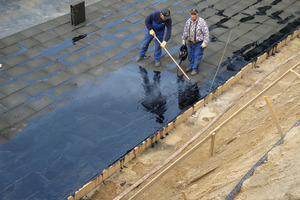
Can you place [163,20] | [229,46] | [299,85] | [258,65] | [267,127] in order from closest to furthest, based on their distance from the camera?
[267,127] → [299,85] → [163,20] → [258,65] → [229,46]

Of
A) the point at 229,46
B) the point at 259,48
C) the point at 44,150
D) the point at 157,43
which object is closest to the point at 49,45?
the point at 157,43

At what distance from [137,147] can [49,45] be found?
3975 millimetres

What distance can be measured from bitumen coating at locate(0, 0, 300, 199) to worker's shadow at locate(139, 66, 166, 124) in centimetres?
2

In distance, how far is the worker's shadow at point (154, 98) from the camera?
7680mm

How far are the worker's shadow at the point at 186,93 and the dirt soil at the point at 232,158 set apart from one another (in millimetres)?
350

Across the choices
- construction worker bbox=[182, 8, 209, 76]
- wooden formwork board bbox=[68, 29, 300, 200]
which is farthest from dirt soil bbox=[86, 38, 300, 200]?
construction worker bbox=[182, 8, 209, 76]

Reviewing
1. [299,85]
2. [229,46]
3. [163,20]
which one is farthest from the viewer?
[229,46]

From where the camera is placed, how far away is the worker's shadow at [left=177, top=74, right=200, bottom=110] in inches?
313

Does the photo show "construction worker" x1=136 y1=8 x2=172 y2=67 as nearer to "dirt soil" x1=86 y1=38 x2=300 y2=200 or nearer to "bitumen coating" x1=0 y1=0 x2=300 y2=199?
"bitumen coating" x1=0 y1=0 x2=300 y2=199

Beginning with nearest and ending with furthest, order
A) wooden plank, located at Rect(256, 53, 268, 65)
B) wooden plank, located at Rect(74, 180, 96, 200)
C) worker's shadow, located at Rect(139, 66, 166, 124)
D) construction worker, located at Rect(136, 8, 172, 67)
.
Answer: wooden plank, located at Rect(74, 180, 96, 200) < worker's shadow, located at Rect(139, 66, 166, 124) < construction worker, located at Rect(136, 8, 172, 67) < wooden plank, located at Rect(256, 53, 268, 65)

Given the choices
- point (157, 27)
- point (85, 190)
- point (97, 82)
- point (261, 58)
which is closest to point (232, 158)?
point (85, 190)

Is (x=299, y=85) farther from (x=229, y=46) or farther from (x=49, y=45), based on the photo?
(x=49, y=45)

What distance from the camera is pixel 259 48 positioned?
9680 millimetres

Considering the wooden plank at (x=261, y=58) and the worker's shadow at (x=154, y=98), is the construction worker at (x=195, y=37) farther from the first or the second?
the wooden plank at (x=261, y=58)
